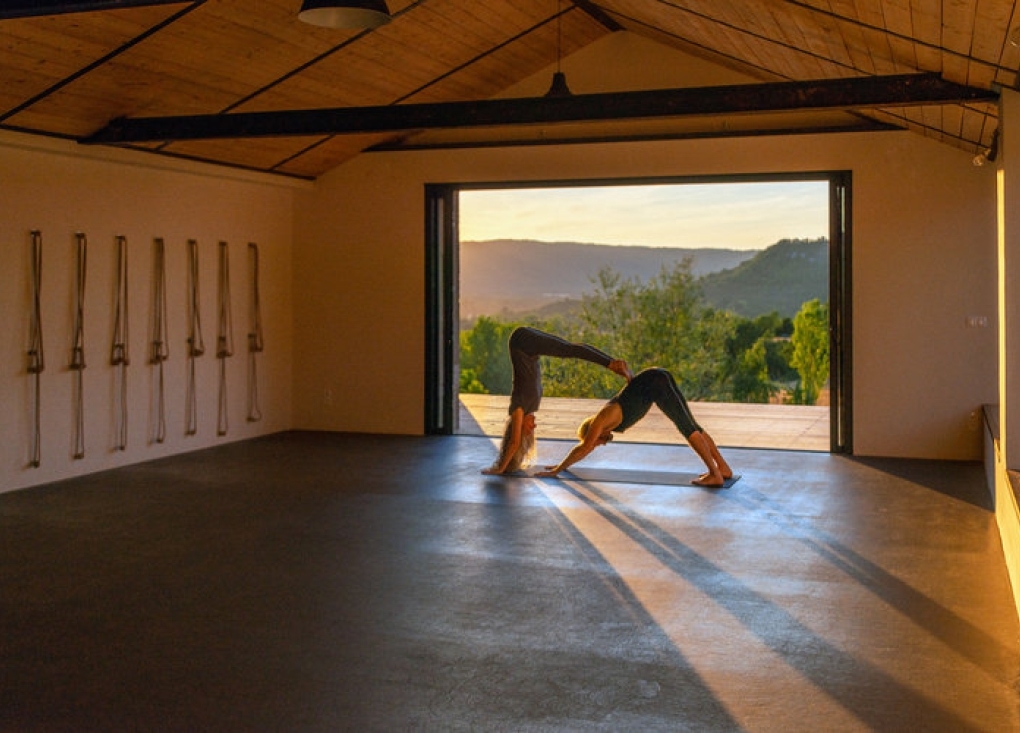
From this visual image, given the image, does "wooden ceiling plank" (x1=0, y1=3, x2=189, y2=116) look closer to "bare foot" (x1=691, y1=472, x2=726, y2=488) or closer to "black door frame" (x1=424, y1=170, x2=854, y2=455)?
"black door frame" (x1=424, y1=170, x2=854, y2=455)

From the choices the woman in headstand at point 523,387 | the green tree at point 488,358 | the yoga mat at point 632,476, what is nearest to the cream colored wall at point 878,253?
the yoga mat at point 632,476

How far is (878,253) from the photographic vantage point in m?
9.95

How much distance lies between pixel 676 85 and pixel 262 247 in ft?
14.4

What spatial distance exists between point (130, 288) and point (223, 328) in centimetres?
141

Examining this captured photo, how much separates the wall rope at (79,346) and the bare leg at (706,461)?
4.78 meters

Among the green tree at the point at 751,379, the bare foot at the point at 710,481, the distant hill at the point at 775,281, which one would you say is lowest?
the bare foot at the point at 710,481

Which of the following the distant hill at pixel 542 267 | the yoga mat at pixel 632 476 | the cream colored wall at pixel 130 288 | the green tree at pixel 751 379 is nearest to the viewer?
the cream colored wall at pixel 130 288

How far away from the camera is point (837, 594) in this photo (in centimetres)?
543

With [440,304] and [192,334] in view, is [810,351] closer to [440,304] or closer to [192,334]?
[440,304]

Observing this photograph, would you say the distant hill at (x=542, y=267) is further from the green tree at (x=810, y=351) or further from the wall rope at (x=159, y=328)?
the wall rope at (x=159, y=328)

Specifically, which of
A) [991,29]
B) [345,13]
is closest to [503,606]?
[345,13]

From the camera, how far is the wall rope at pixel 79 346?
A: 8.84 m

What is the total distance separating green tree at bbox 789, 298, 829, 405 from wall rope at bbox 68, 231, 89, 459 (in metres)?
11.8

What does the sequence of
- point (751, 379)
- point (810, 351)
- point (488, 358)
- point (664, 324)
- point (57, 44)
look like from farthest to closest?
point (488, 358) < point (751, 379) < point (664, 324) < point (810, 351) < point (57, 44)
